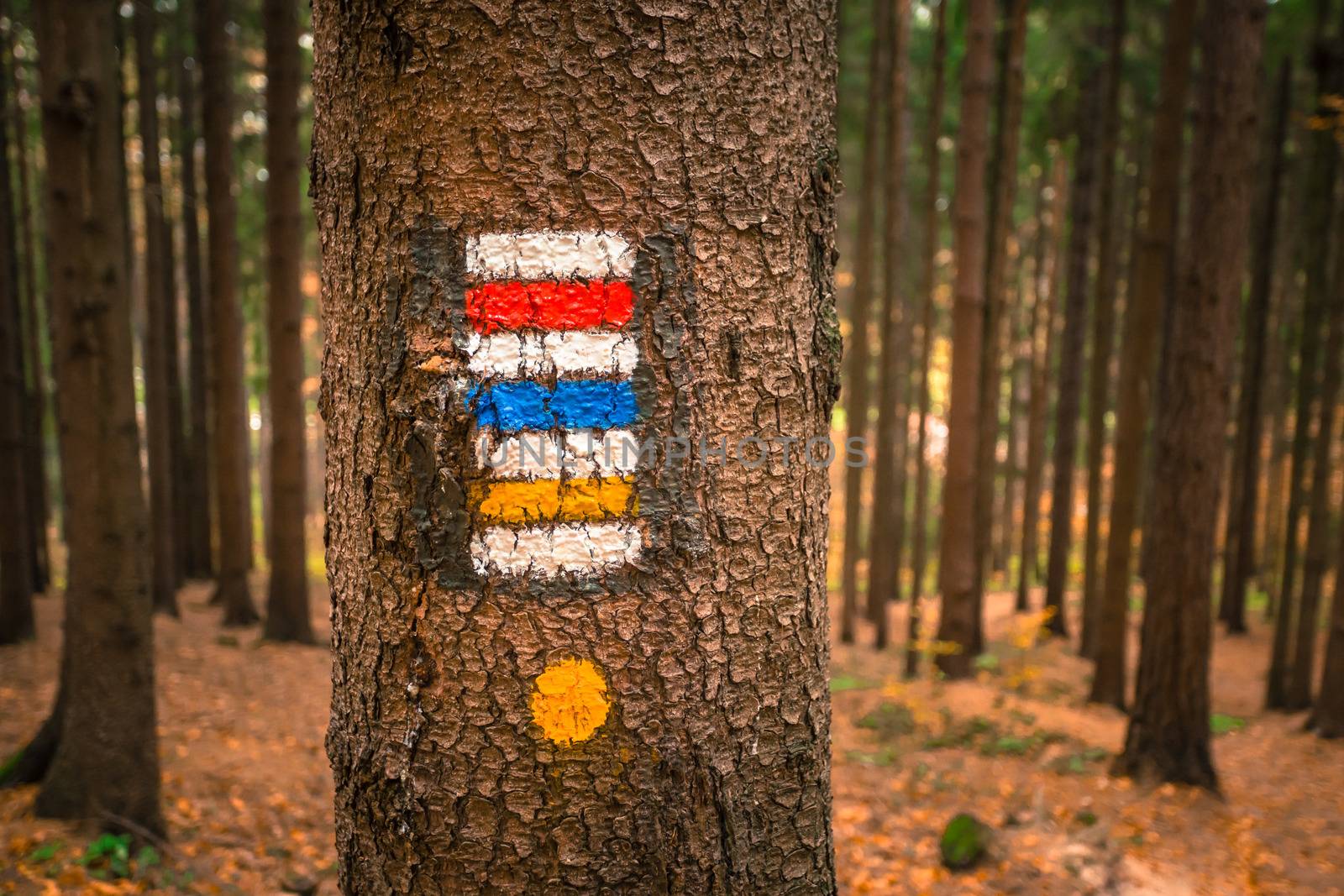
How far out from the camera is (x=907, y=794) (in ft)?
21.0

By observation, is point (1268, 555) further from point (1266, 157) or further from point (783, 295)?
point (783, 295)

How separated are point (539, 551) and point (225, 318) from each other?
30.8 feet

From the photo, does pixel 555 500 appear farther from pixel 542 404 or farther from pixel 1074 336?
pixel 1074 336

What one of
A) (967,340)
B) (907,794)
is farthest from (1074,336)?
(907,794)

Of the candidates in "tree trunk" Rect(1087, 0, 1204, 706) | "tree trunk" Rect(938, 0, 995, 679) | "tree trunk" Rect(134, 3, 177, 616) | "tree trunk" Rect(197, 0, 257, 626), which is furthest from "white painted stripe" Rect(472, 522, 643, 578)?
"tree trunk" Rect(134, 3, 177, 616)

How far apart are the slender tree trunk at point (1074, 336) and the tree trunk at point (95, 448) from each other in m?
10.5

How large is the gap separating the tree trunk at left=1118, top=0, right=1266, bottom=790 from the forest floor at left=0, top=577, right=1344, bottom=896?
1.51 feet

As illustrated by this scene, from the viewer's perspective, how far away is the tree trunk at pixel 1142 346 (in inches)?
288

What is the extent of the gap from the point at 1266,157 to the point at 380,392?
14.4 m

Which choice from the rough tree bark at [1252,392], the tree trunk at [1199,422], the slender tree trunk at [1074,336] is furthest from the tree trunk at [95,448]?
the rough tree bark at [1252,392]

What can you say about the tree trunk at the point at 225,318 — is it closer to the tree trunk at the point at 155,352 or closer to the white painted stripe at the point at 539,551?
the tree trunk at the point at 155,352

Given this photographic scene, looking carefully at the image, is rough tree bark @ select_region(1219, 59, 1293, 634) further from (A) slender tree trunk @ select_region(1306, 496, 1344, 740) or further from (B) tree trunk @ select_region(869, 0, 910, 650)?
(B) tree trunk @ select_region(869, 0, 910, 650)

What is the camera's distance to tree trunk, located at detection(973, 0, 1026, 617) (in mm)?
9422

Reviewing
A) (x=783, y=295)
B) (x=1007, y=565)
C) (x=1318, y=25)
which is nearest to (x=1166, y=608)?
(x=783, y=295)
